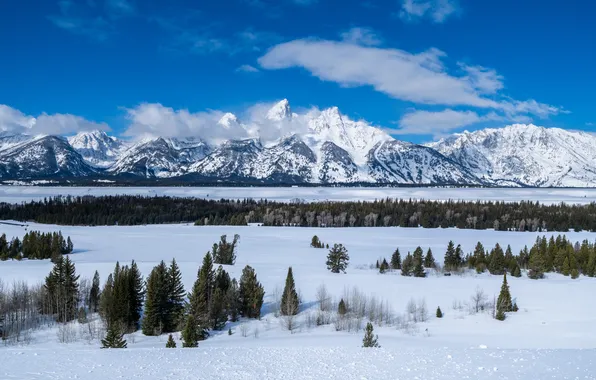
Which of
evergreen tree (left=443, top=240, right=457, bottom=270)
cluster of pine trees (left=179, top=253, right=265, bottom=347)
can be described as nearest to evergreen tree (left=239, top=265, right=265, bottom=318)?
cluster of pine trees (left=179, top=253, right=265, bottom=347)

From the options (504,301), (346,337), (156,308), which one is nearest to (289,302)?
(346,337)

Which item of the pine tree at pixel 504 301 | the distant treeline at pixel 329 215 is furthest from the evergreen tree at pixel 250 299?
the distant treeline at pixel 329 215

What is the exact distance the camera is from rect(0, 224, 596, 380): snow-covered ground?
18.0m

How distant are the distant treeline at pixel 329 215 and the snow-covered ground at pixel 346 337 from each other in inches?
2079

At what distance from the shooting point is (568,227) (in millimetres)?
138125

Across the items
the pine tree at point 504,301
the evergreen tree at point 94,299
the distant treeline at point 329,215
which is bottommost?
the evergreen tree at point 94,299

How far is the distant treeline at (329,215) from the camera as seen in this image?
14300 cm

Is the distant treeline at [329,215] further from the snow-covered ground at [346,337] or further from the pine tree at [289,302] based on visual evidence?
the pine tree at [289,302]

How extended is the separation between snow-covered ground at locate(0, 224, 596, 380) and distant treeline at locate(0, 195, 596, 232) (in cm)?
5282

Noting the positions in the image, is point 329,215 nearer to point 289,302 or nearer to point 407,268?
point 407,268

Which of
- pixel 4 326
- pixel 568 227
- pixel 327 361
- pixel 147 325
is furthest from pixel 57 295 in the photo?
pixel 568 227

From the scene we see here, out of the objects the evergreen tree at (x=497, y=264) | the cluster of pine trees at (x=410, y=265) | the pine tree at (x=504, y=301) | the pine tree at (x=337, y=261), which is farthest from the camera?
the evergreen tree at (x=497, y=264)

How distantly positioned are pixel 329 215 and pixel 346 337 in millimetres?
117508

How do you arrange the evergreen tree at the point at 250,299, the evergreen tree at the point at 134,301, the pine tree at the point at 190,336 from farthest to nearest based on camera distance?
the evergreen tree at the point at 250,299 < the evergreen tree at the point at 134,301 < the pine tree at the point at 190,336
